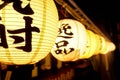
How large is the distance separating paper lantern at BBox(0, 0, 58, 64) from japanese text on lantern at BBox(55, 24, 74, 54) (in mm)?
1363

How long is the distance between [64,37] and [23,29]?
1666 mm

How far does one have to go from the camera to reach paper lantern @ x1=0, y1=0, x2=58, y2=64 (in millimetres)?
1894

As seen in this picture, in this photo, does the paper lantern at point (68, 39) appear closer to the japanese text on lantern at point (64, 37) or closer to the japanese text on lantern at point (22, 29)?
the japanese text on lantern at point (64, 37)

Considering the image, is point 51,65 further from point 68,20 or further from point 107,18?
point 107,18

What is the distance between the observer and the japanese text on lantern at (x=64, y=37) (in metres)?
3.50

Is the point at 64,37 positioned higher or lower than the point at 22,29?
lower

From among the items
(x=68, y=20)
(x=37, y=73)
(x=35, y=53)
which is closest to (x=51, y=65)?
(x=37, y=73)

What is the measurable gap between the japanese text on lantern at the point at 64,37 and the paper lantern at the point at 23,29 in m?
1.36

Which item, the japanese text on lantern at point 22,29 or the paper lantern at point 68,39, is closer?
the japanese text on lantern at point 22,29

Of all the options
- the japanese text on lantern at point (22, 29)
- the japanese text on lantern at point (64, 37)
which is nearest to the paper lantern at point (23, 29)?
the japanese text on lantern at point (22, 29)

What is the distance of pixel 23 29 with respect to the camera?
1.91 metres

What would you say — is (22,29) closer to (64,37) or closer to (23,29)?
(23,29)

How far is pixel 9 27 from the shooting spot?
6.14 ft

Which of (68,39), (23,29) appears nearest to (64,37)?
(68,39)
